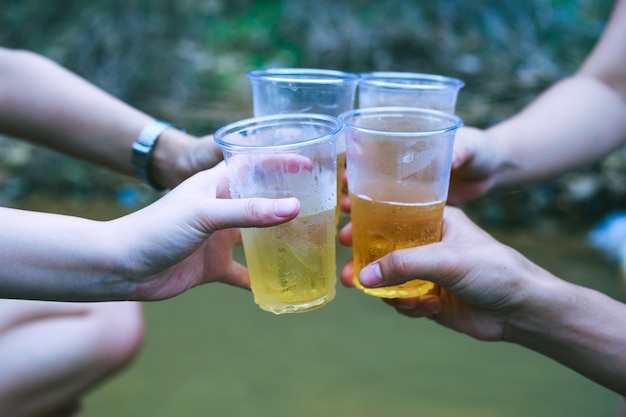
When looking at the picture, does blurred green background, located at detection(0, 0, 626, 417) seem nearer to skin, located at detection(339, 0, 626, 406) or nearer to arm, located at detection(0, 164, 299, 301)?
skin, located at detection(339, 0, 626, 406)

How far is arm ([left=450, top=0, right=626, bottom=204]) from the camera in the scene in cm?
199

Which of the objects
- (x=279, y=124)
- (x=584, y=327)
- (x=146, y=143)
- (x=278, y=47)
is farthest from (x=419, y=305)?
(x=278, y=47)

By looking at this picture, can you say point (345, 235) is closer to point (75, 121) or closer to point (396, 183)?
point (396, 183)

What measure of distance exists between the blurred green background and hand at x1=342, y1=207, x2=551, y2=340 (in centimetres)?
98

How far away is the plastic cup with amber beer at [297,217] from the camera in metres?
1.27

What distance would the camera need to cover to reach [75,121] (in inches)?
77.0

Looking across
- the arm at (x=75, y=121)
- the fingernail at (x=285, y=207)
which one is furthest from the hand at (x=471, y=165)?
the arm at (x=75, y=121)

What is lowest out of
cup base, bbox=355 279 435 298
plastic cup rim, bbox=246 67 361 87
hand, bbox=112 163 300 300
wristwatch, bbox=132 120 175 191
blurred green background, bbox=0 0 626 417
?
blurred green background, bbox=0 0 626 417

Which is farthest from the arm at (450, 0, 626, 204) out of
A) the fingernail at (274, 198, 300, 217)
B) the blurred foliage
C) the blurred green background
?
the blurred foliage

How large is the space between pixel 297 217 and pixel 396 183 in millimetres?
260

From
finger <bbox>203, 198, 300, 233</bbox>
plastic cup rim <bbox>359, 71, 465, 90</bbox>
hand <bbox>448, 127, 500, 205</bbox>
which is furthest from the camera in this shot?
hand <bbox>448, 127, 500, 205</bbox>

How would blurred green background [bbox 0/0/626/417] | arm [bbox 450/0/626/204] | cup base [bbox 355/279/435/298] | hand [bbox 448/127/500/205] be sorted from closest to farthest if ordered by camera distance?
cup base [bbox 355/279/435/298] < hand [bbox 448/127/500/205] < arm [bbox 450/0/626/204] < blurred green background [bbox 0/0/626/417]

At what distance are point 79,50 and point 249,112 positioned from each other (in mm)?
1795

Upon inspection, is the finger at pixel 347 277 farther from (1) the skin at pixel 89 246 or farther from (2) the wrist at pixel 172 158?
(2) the wrist at pixel 172 158
